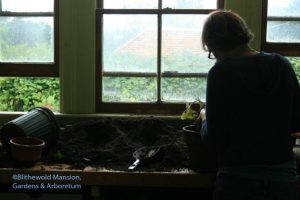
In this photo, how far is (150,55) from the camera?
3.20 metres

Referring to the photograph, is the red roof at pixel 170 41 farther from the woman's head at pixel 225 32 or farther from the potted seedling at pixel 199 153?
the woman's head at pixel 225 32

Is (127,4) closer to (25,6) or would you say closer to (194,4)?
(194,4)

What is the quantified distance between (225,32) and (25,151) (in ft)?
3.44

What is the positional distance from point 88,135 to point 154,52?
3.32ft

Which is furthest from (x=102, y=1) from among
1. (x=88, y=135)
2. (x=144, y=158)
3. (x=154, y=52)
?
(x=144, y=158)

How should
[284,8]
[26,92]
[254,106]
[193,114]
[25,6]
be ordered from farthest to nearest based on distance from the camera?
[26,92] < [25,6] < [284,8] < [193,114] < [254,106]

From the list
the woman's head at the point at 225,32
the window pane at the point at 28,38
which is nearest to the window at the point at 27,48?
the window pane at the point at 28,38

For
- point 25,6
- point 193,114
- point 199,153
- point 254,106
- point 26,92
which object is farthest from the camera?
point 26,92

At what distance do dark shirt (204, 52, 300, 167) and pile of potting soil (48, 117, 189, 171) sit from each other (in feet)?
1.78

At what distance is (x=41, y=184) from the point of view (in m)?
1.92

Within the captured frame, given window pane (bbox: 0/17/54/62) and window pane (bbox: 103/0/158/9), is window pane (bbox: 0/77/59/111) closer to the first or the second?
window pane (bbox: 0/17/54/62)

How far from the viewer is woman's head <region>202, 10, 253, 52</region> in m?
1.57

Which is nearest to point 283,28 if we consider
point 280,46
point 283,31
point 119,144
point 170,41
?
point 283,31

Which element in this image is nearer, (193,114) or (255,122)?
(255,122)
